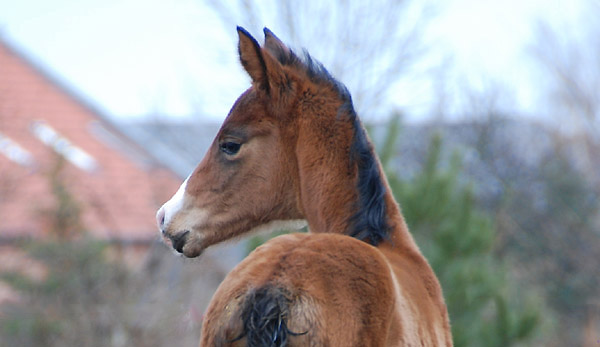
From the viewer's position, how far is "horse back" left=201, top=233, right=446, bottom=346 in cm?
197

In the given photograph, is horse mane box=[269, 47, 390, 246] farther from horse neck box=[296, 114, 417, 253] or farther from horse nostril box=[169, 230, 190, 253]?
horse nostril box=[169, 230, 190, 253]

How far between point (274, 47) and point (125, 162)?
1183 cm

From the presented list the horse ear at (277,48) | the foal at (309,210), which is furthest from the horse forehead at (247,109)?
the horse ear at (277,48)

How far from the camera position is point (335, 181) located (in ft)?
9.60

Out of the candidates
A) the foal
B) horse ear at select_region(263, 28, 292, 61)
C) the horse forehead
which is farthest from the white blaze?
horse ear at select_region(263, 28, 292, 61)

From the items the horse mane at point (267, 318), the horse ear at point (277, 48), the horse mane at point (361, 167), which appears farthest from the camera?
the horse ear at point (277, 48)

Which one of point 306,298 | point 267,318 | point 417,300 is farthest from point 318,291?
point 417,300

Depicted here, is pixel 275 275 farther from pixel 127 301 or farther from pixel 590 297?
pixel 590 297

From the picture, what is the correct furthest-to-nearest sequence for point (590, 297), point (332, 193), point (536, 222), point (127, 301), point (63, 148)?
point (536, 222) < point (590, 297) < point (63, 148) < point (127, 301) < point (332, 193)

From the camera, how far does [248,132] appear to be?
10.1ft

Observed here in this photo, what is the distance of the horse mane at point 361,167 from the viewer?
280 cm

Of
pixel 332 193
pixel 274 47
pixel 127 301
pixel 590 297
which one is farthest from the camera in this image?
pixel 590 297

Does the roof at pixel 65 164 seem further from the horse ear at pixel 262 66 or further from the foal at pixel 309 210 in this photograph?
the horse ear at pixel 262 66

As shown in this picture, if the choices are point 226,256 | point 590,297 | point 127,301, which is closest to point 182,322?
point 127,301
